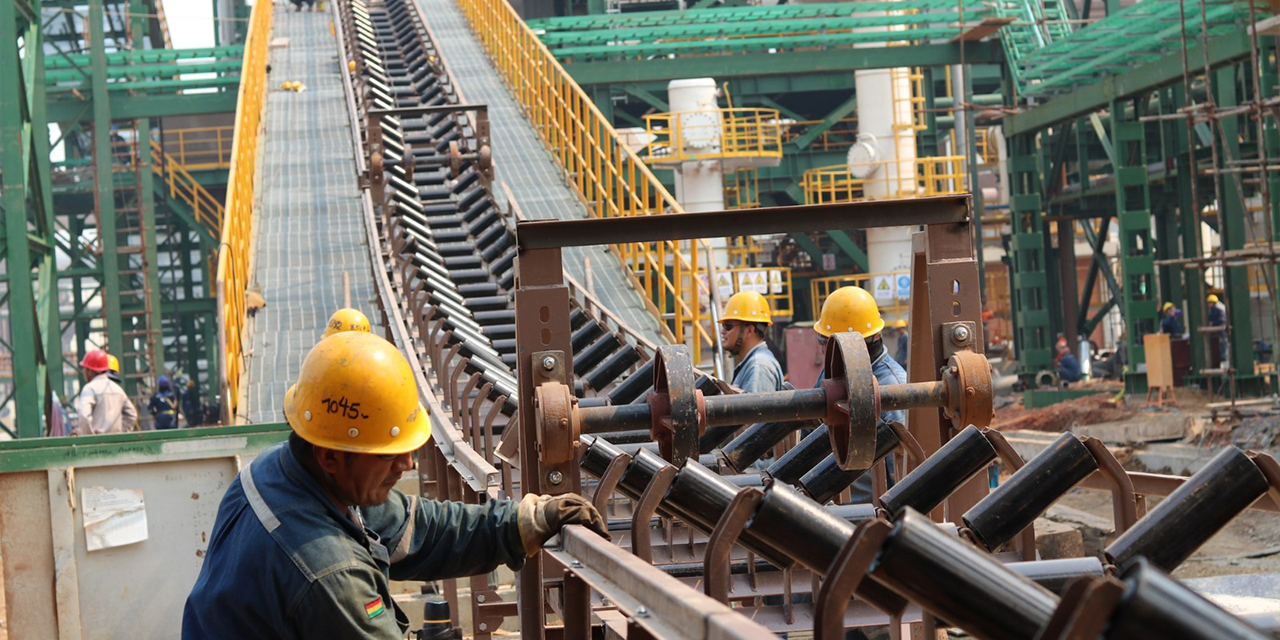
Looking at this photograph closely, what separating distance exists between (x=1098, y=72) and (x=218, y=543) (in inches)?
929

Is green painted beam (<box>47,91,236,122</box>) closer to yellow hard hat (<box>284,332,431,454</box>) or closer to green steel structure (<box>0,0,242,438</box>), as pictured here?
green steel structure (<box>0,0,242,438</box>)

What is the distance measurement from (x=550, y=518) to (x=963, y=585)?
5.56 ft

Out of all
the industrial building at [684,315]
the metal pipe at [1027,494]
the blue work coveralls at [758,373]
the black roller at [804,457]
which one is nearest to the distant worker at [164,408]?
the industrial building at [684,315]

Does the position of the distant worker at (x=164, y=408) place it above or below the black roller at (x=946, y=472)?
below

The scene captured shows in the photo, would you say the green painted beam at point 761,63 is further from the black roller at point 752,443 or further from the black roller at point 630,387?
the black roller at point 752,443

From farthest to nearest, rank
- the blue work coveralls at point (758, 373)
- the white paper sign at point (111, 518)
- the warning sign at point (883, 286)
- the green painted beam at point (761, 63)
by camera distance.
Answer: the green painted beam at point (761, 63) → the warning sign at point (883, 286) → the white paper sign at point (111, 518) → the blue work coveralls at point (758, 373)

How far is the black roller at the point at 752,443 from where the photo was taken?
17.1ft

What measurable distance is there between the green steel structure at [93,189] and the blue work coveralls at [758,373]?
1165cm

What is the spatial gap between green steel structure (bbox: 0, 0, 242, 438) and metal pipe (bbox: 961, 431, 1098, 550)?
14992 mm

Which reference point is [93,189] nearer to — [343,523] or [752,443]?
[752,443]

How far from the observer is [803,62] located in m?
28.3

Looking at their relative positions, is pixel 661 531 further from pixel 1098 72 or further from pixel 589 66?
pixel 589 66

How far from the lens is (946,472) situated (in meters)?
3.78

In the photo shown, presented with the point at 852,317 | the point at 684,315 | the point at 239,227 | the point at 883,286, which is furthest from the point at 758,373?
the point at 883,286
